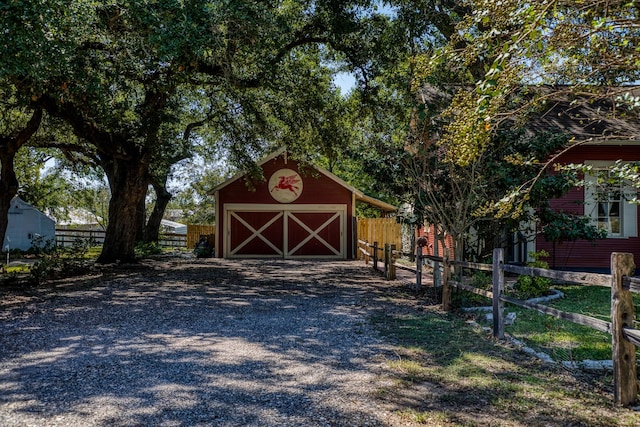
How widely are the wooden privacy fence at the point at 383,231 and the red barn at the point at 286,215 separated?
6.32 ft

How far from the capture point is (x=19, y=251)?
80.4 feet

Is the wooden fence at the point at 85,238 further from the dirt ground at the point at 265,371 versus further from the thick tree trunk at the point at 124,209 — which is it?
the dirt ground at the point at 265,371

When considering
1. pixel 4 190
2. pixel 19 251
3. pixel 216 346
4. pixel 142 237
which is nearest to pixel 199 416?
pixel 216 346

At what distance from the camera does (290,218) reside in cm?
2238

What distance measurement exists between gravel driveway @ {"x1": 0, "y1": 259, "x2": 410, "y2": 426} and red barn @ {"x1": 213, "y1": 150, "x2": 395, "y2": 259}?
11715 millimetres

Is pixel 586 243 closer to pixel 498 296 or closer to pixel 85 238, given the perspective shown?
pixel 498 296

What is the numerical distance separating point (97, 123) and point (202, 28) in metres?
6.58

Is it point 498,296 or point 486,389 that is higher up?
point 498,296

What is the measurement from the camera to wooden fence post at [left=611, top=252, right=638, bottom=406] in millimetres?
3900

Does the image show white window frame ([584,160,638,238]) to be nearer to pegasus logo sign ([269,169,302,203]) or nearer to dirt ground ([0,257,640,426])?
dirt ground ([0,257,640,426])

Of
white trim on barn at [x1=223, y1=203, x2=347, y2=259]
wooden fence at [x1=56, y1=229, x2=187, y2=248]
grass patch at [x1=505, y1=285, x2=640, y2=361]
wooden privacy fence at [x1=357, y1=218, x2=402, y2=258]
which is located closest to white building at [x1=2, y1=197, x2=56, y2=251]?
wooden fence at [x1=56, y1=229, x2=187, y2=248]

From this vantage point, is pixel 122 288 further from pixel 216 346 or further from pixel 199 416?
pixel 199 416

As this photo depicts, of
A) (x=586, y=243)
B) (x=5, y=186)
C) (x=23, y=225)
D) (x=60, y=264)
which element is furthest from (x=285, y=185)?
(x=23, y=225)

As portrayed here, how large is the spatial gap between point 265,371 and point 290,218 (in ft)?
57.8
